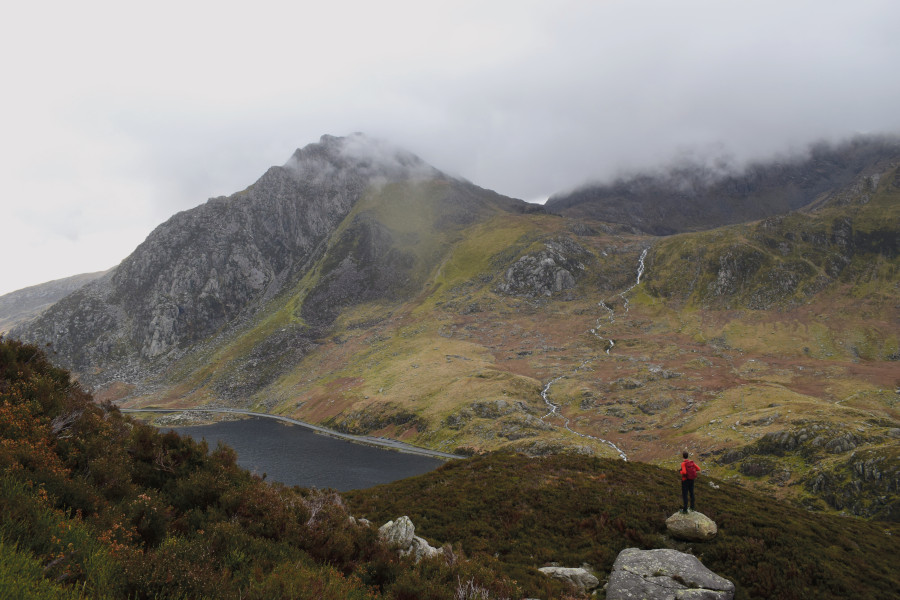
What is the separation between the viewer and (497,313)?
171 metres

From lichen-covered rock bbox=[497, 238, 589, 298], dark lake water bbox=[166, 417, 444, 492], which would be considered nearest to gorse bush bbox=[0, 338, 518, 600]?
dark lake water bbox=[166, 417, 444, 492]

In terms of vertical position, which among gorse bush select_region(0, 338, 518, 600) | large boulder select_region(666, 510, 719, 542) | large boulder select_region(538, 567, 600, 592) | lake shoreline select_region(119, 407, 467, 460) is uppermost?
gorse bush select_region(0, 338, 518, 600)

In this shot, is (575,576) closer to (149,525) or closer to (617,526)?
(617,526)

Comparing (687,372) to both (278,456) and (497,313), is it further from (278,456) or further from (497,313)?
(278,456)

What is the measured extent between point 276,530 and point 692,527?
2004 centimetres

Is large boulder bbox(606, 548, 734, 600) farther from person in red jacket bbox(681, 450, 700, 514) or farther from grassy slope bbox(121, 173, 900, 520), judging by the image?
grassy slope bbox(121, 173, 900, 520)

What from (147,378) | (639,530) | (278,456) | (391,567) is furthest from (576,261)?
(147,378)

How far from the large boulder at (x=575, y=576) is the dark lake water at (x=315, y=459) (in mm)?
53485

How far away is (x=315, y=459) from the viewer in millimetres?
89562

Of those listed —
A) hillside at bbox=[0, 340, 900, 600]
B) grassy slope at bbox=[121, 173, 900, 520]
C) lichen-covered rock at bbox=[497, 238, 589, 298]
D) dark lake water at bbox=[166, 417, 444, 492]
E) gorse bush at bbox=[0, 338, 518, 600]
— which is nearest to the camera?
gorse bush at bbox=[0, 338, 518, 600]

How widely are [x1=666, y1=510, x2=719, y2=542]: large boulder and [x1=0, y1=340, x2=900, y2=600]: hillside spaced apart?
20.4 inches

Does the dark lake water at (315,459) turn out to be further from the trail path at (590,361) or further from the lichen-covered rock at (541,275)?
the lichen-covered rock at (541,275)

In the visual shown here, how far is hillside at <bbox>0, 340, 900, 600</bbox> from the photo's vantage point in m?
7.14

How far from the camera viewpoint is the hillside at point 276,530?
23.4ft
